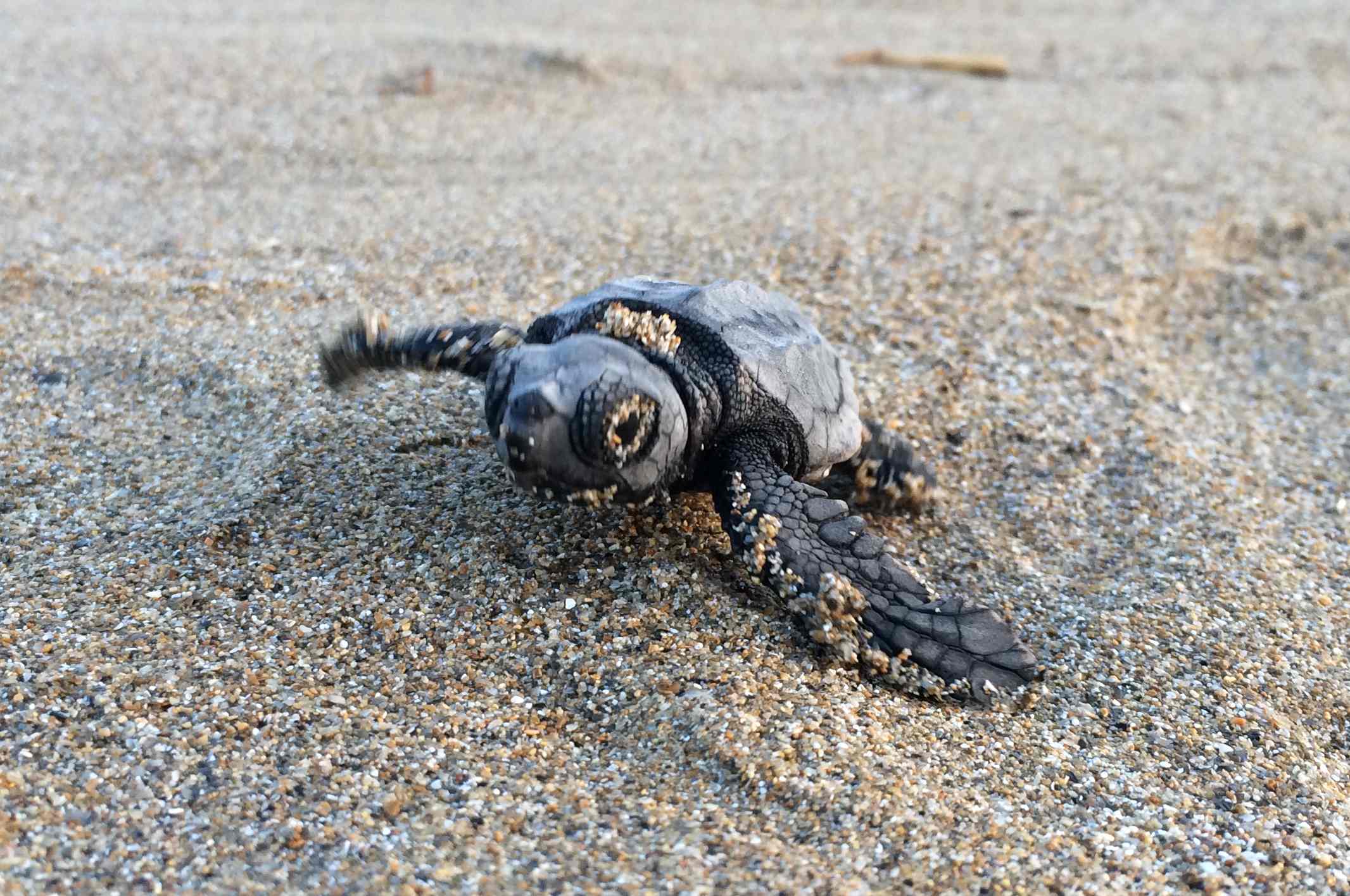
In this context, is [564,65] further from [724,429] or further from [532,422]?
[532,422]

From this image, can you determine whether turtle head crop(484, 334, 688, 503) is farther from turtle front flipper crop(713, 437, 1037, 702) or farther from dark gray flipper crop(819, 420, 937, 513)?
dark gray flipper crop(819, 420, 937, 513)

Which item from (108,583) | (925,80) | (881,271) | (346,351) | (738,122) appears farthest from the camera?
(925,80)

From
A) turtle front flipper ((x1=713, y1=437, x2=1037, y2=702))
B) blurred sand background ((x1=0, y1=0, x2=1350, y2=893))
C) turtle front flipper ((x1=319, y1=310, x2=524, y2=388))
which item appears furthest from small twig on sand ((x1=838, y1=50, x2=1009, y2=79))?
turtle front flipper ((x1=713, y1=437, x2=1037, y2=702))

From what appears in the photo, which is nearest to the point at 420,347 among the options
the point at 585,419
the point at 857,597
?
the point at 585,419

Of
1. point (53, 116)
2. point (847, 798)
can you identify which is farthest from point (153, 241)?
point (847, 798)

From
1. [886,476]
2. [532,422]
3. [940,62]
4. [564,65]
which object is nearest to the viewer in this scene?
[532,422]

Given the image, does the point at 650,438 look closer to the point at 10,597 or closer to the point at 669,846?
the point at 669,846
